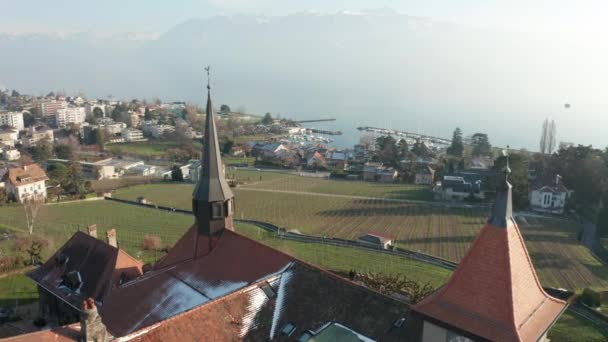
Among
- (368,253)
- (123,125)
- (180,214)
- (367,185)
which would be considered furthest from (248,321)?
(123,125)

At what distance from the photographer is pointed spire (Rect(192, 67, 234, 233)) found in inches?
717

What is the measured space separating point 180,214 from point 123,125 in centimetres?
7853

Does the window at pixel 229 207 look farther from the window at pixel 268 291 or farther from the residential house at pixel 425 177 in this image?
the residential house at pixel 425 177

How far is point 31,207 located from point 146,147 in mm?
63254

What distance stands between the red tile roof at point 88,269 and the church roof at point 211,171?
650cm

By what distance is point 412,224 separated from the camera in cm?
4900

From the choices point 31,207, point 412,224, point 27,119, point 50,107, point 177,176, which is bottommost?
point 412,224

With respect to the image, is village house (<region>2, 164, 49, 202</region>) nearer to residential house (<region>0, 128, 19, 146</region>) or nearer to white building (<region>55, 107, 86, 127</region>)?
residential house (<region>0, 128, 19, 146</region>)

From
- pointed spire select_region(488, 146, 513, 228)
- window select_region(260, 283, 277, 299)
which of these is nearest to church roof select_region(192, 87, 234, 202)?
window select_region(260, 283, 277, 299)

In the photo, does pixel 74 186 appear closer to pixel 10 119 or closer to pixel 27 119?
pixel 10 119

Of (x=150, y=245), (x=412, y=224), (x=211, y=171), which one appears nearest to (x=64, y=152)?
(x=150, y=245)

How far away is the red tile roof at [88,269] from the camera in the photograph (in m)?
21.5

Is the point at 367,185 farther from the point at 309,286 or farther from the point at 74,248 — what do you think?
the point at 309,286

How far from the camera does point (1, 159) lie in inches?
3327
